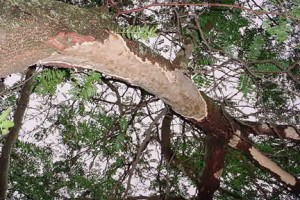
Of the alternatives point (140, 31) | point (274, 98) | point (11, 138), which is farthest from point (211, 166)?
point (11, 138)

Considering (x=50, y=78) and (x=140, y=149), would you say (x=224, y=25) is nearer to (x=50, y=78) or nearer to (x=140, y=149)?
(x=140, y=149)

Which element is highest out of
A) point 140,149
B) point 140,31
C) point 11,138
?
point 11,138

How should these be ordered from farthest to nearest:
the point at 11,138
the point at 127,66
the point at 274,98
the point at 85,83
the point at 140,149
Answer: the point at 11,138, the point at 274,98, the point at 140,149, the point at 85,83, the point at 127,66

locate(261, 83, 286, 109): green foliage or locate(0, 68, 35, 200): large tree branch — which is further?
locate(0, 68, 35, 200): large tree branch

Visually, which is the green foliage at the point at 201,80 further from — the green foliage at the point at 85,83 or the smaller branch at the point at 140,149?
the green foliage at the point at 85,83

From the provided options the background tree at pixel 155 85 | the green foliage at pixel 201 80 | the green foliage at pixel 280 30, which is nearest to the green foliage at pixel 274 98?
the background tree at pixel 155 85

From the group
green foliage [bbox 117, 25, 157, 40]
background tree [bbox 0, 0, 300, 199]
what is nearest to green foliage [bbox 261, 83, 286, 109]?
background tree [bbox 0, 0, 300, 199]

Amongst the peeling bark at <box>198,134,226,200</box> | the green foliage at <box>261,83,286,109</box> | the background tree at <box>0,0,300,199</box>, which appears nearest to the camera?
the background tree at <box>0,0,300,199</box>

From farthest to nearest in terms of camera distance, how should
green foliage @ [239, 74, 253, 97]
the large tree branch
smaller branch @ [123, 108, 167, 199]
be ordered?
the large tree branch < smaller branch @ [123, 108, 167, 199] < green foliage @ [239, 74, 253, 97]

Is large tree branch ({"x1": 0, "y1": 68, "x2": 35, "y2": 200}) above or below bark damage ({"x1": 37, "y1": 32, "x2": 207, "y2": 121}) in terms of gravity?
above

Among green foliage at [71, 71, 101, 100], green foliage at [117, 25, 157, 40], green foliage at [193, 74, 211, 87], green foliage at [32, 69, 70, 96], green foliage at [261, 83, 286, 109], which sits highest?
green foliage at [261, 83, 286, 109]

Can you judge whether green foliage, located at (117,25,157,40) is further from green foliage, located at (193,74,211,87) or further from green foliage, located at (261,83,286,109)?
green foliage, located at (261,83,286,109)

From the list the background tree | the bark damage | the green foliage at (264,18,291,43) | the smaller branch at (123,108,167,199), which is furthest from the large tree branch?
the green foliage at (264,18,291,43)

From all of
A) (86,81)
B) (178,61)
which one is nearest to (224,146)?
(178,61)
